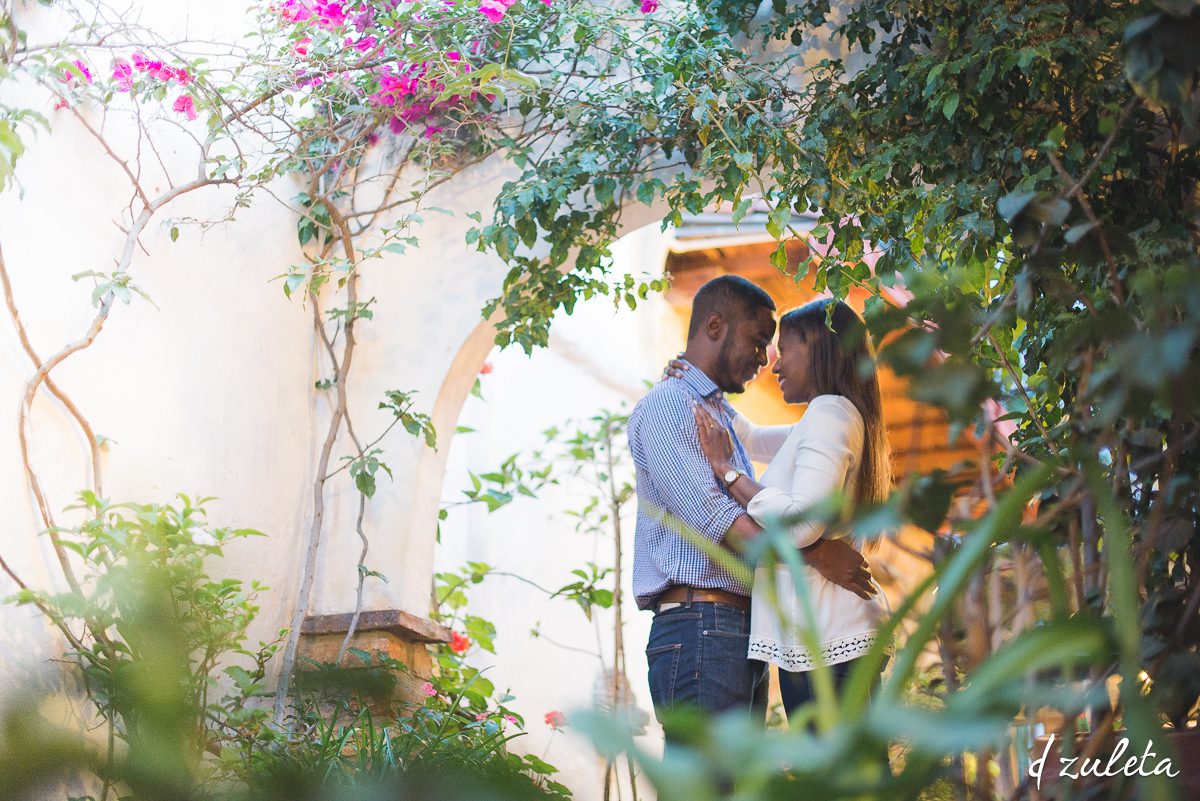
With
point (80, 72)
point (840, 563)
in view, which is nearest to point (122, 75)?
point (80, 72)

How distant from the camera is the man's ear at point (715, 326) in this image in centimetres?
266

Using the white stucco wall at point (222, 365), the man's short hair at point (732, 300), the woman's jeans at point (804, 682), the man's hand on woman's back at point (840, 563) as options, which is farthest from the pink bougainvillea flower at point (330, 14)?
the woman's jeans at point (804, 682)

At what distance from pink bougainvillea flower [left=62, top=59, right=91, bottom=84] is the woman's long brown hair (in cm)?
182

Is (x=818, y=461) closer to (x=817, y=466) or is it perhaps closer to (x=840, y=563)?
Answer: (x=817, y=466)

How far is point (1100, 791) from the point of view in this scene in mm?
1044

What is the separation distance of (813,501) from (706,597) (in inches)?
11.8

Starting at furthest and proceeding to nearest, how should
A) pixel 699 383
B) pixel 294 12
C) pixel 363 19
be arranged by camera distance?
1. pixel 363 19
2. pixel 294 12
3. pixel 699 383

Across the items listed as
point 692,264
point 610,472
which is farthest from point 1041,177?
point 692,264

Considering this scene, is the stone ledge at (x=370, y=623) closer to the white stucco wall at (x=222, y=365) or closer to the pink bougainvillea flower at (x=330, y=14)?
the white stucco wall at (x=222, y=365)

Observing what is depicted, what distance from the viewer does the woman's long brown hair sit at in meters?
2.46

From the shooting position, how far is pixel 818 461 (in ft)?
7.60

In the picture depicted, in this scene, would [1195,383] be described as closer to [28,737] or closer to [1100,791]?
[1100,791]
